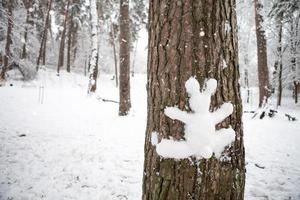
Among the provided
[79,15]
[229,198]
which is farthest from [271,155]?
[79,15]

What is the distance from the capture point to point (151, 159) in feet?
6.24

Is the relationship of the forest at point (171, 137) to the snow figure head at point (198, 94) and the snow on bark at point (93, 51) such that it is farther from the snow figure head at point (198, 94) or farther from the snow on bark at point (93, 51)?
the snow on bark at point (93, 51)

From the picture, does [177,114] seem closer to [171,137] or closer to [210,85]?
[171,137]

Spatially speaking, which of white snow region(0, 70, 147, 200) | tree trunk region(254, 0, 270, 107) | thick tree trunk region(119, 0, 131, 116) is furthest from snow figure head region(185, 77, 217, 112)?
tree trunk region(254, 0, 270, 107)

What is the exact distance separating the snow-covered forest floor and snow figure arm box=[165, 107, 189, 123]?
212 cm

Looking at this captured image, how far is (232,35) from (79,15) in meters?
31.4

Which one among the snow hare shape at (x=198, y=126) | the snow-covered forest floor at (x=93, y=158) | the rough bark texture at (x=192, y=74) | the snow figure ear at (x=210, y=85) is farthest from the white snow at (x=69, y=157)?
the snow figure ear at (x=210, y=85)

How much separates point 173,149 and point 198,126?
9.3 inches

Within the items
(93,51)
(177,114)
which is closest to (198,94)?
(177,114)

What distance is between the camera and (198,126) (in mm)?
1710

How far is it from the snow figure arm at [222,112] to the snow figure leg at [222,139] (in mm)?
91

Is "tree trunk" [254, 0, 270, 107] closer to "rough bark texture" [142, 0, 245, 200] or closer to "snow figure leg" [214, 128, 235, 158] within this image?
"rough bark texture" [142, 0, 245, 200]

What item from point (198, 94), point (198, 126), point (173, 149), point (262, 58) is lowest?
point (173, 149)

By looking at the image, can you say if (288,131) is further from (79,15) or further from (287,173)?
(79,15)
